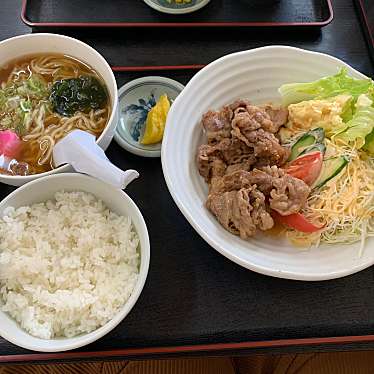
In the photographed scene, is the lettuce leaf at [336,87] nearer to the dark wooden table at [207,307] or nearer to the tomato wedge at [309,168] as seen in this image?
the tomato wedge at [309,168]

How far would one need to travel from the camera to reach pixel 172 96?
6.40 ft

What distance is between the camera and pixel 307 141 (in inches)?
69.1

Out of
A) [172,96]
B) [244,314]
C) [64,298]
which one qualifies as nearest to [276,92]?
[172,96]

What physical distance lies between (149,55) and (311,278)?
111 cm

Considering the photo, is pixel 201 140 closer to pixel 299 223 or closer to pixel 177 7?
pixel 299 223

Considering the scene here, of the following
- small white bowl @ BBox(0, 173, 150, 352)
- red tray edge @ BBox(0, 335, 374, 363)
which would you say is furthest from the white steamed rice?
red tray edge @ BBox(0, 335, 374, 363)

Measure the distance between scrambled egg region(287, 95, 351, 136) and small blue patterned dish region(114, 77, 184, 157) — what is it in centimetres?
48

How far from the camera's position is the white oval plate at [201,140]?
1.57 meters

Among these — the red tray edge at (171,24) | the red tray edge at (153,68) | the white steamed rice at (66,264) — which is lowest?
the white steamed rice at (66,264)

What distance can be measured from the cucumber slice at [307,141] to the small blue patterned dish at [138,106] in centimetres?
48

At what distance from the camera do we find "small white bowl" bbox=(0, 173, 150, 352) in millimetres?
1351

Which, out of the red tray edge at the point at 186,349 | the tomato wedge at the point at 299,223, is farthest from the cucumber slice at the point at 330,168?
the red tray edge at the point at 186,349

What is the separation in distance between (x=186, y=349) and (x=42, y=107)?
37.1 inches

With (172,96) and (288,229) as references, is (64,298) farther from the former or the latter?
(172,96)
